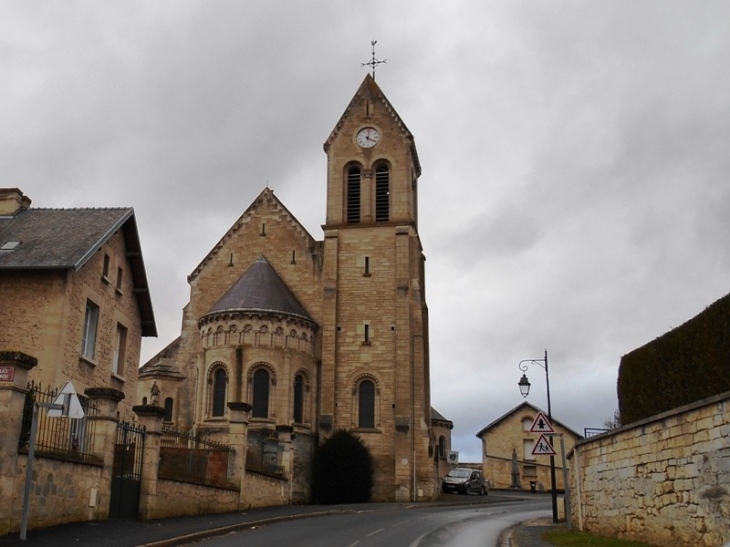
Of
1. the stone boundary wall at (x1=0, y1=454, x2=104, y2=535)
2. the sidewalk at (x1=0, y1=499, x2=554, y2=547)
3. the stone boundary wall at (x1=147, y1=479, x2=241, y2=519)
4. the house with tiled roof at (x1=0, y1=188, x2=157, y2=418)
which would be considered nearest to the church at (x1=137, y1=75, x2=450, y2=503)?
the house with tiled roof at (x1=0, y1=188, x2=157, y2=418)

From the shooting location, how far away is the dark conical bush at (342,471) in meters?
36.1

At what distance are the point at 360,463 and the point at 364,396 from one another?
3.77m

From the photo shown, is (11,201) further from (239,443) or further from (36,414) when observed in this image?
(36,414)

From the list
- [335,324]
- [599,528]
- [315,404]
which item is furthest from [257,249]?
[599,528]

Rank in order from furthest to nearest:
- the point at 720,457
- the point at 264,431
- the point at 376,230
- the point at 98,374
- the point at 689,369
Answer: the point at 376,230, the point at 264,431, the point at 98,374, the point at 689,369, the point at 720,457

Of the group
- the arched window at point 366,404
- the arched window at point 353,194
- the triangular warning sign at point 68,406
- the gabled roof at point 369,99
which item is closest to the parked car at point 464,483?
the arched window at point 366,404

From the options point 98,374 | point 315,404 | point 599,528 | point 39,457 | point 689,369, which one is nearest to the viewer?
point 39,457

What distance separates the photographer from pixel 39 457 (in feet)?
46.0

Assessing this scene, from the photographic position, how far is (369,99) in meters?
45.0

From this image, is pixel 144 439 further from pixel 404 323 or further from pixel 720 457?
pixel 404 323

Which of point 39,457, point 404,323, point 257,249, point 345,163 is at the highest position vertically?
point 345,163

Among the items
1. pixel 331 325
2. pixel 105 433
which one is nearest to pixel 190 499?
pixel 105 433

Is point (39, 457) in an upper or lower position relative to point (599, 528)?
upper

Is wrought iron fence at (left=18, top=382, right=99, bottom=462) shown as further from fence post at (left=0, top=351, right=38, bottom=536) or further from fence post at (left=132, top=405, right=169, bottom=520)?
fence post at (left=132, top=405, right=169, bottom=520)
